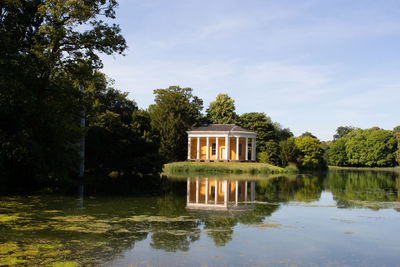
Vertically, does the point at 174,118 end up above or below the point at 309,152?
above

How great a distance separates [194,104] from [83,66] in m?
45.4

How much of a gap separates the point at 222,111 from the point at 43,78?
5398 centimetres

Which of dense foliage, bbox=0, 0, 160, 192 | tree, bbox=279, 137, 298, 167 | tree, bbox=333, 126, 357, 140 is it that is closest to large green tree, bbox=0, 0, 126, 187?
dense foliage, bbox=0, 0, 160, 192

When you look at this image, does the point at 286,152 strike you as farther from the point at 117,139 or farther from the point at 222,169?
the point at 117,139

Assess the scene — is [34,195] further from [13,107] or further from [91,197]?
[13,107]

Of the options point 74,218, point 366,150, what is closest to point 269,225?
point 74,218

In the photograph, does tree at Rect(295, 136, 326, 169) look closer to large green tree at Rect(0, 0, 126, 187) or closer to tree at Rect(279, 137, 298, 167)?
tree at Rect(279, 137, 298, 167)

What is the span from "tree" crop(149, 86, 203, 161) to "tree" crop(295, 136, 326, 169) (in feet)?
64.4

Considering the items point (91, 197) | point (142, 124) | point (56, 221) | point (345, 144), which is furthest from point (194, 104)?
point (56, 221)

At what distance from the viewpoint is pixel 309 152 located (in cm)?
6931

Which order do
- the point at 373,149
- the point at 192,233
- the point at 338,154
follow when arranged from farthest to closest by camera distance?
the point at 338,154
the point at 373,149
the point at 192,233

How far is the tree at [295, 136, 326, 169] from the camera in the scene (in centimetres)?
6850

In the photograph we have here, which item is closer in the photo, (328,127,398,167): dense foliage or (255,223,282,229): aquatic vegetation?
(255,223,282,229): aquatic vegetation

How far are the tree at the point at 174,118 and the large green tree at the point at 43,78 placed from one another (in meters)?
34.6
